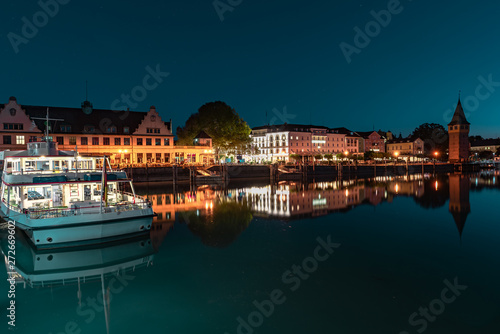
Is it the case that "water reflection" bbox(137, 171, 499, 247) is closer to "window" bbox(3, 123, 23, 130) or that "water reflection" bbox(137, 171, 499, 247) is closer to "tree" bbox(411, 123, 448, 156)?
"window" bbox(3, 123, 23, 130)

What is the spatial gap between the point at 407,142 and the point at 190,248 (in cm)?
14910

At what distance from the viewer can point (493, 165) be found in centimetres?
15162

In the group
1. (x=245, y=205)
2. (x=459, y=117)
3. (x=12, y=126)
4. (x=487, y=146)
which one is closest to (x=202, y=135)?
(x=12, y=126)

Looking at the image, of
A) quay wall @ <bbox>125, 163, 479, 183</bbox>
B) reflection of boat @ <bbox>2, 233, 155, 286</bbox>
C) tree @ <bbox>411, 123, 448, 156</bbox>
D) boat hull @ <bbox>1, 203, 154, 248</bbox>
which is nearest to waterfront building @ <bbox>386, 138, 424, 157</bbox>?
tree @ <bbox>411, 123, 448, 156</bbox>

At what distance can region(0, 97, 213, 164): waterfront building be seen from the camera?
57969mm

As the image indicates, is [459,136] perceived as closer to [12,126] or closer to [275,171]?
[275,171]

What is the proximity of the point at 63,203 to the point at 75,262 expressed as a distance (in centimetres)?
606

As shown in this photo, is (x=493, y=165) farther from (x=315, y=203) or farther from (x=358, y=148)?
(x=315, y=203)

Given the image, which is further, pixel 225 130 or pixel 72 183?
pixel 225 130

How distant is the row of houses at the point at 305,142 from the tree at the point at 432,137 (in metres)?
6.47

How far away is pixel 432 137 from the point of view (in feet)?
491

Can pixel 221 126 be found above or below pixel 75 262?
above

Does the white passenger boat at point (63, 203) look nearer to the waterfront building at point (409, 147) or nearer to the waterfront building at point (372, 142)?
the waterfront building at point (372, 142)

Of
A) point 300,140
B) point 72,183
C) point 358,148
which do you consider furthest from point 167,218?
point 358,148
